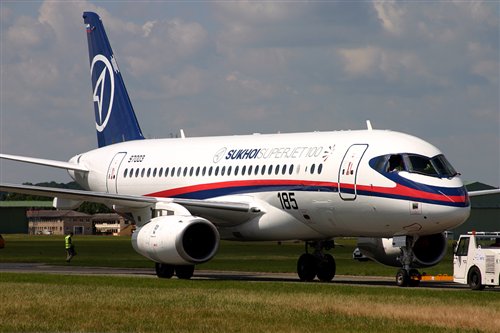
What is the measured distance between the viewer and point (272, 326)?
24.8m

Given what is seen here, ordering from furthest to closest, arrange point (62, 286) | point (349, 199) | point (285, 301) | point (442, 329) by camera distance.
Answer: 1. point (349, 199)
2. point (62, 286)
3. point (285, 301)
4. point (442, 329)

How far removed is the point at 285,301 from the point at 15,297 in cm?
697

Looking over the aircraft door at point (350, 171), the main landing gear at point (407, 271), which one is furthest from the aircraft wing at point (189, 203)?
the main landing gear at point (407, 271)

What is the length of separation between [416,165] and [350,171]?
2293 millimetres

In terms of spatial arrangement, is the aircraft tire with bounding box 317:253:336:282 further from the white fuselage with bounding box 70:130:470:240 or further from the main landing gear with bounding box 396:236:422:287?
the main landing gear with bounding box 396:236:422:287

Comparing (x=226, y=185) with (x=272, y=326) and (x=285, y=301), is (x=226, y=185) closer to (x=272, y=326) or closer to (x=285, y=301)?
(x=285, y=301)

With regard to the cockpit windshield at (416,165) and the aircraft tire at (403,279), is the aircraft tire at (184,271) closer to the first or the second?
the aircraft tire at (403,279)

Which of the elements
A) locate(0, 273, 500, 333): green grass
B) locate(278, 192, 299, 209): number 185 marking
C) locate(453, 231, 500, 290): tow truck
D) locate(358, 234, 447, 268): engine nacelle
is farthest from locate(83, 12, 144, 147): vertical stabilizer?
locate(453, 231, 500, 290): tow truck

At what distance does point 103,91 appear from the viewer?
5578 cm

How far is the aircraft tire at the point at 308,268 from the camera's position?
43844 mm

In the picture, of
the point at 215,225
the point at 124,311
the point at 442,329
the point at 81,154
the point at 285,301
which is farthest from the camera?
the point at 81,154

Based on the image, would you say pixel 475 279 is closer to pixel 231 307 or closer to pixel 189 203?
pixel 189 203

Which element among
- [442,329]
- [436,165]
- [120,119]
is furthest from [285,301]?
[120,119]

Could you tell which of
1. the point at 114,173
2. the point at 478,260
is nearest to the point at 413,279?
the point at 478,260
